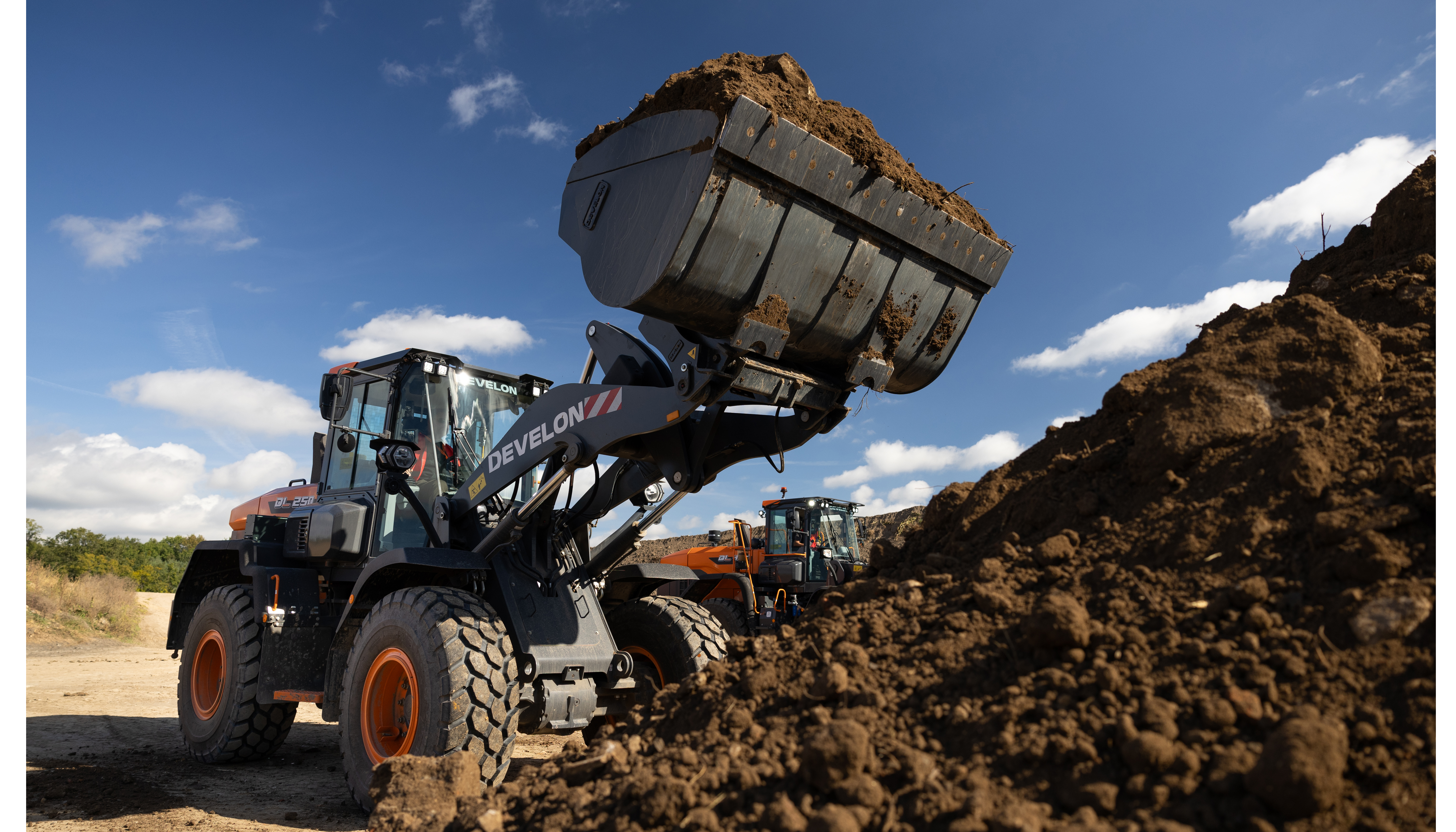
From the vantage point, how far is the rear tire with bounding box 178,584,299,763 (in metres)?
5.96

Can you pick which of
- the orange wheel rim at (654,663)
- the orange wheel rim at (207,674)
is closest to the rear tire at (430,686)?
the orange wheel rim at (654,663)

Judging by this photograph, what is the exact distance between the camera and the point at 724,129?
11.7 feet

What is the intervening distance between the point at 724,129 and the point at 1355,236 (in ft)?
10.6

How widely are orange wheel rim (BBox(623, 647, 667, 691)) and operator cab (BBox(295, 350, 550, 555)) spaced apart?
4.36 feet

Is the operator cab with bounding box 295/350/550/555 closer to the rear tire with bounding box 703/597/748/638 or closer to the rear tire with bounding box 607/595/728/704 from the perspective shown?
the rear tire with bounding box 607/595/728/704

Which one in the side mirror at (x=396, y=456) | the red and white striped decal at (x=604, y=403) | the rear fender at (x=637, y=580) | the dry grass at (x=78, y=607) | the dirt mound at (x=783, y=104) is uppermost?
the dirt mound at (x=783, y=104)

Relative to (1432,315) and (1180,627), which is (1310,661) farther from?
(1432,315)

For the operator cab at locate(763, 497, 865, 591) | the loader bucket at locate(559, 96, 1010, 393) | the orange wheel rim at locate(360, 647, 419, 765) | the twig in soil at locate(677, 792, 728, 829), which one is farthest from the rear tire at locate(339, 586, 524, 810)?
the operator cab at locate(763, 497, 865, 591)

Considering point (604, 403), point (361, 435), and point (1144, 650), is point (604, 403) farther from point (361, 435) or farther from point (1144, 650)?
point (1144, 650)

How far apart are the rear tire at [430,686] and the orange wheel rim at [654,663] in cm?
119

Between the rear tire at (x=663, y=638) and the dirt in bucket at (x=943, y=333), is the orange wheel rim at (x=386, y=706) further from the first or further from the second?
the dirt in bucket at (x=943, y=333)

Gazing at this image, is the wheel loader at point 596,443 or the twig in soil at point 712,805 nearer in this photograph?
the twig in soil at point 712,805

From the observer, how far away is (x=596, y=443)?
4.50 metres

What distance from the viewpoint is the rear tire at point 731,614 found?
10406 millimetres
